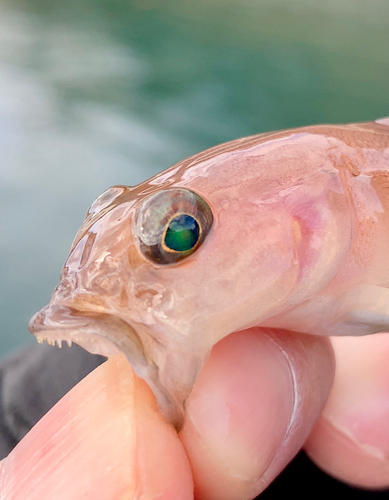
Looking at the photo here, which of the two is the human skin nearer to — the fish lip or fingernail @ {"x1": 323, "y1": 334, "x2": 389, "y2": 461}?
fingernail @ {"x1": 323, "y1": 334, "x2": 389, "y2": 461}

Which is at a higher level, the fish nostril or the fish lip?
the fish nostril

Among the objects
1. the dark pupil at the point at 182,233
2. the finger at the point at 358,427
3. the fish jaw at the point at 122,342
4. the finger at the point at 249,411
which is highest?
the dark pupil at the point at 182,233

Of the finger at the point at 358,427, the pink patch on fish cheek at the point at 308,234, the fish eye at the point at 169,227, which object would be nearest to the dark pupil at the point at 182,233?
the fish eye at the point at 169,227

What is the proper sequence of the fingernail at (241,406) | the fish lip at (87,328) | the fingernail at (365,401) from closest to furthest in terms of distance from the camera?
1. the fish lip at (87,328)
2. the fingernail at (241,406)
3. the fingernail at (365,401)

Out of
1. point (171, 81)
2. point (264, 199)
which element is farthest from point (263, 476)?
point (171, 81)

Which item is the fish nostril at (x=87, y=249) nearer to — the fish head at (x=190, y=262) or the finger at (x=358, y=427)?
the fish head at (x=190, y=262)

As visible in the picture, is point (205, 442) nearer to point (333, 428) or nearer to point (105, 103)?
point (333, 428)

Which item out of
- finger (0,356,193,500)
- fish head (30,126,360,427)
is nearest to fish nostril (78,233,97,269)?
fish head (30,126,360,427)
